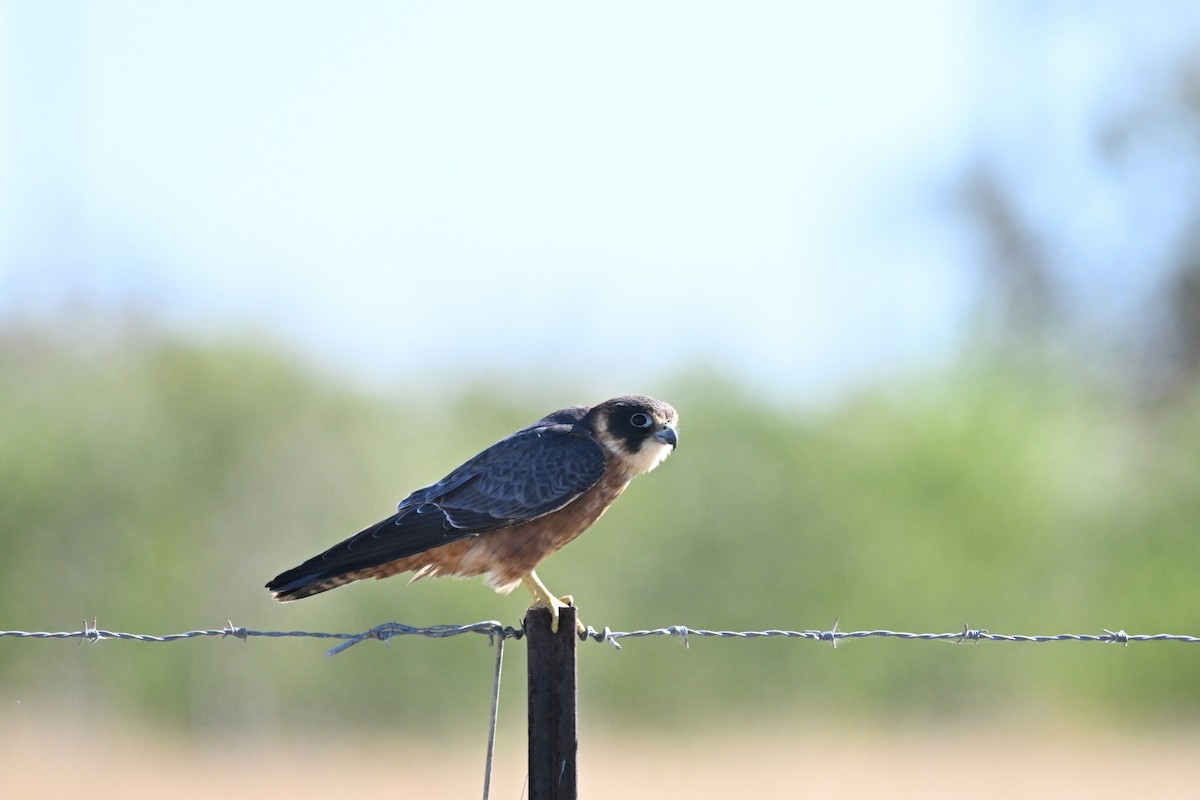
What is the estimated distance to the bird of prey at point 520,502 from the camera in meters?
5.56

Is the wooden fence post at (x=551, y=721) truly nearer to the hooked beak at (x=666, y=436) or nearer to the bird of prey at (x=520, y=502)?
the bird of prey at (x=520, y=502)

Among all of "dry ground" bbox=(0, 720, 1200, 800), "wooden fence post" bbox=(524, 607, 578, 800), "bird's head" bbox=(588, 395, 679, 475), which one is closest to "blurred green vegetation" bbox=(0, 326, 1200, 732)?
"dry ground" bbox=(0, 720, 1200, 800)

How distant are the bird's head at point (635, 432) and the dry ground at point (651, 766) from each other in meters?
10.3

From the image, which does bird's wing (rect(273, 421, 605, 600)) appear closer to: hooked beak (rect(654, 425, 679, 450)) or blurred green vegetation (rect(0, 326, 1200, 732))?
hooked beak (rect(654, 425, 679, 450))

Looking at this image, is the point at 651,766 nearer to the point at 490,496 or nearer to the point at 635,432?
the point at 635,432

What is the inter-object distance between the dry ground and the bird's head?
407 inches

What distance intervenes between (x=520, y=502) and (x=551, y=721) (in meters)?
1.92

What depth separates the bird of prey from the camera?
5559 millimetres

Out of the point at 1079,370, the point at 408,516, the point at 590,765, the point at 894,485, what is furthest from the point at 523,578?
the point at 1079,370

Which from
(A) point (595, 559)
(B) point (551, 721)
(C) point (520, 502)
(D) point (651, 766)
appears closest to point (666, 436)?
(C) point (520, 502)

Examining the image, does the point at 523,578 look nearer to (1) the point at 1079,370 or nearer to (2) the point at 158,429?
(2) the point at 158,429

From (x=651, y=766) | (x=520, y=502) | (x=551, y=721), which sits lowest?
(x=551, y=721)

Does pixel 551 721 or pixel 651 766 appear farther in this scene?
pixel 651 766

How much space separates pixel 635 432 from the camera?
6.08m
